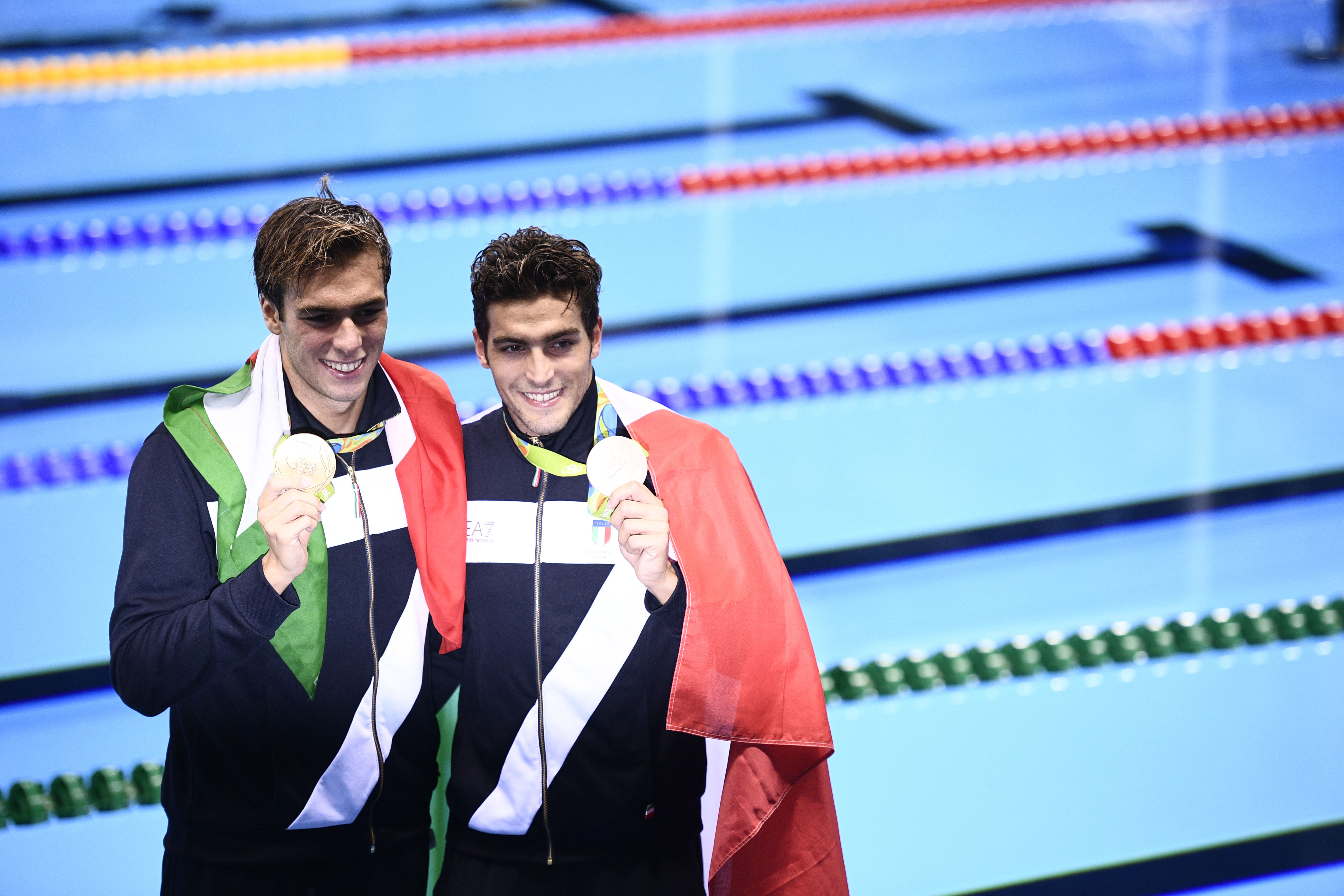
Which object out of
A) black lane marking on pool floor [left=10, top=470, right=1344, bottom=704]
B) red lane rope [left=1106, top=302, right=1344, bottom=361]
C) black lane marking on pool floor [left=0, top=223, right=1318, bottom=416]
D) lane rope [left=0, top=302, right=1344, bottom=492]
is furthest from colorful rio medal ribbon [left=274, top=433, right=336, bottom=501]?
red lane rope [left=1106, top=302, right=1344, bottom=361]

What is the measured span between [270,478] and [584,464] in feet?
1.15

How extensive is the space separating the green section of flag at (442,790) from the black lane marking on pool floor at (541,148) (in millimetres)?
4537

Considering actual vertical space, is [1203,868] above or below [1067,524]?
below

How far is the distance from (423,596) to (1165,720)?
2017 millimetres

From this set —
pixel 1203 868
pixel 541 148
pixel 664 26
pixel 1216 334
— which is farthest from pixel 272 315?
pixel 664 26

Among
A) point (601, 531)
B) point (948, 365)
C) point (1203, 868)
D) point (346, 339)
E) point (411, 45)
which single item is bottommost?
point (1203, 868)

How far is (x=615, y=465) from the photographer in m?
1.57

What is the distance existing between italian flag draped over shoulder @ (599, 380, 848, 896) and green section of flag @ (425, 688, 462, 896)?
0.30 meters

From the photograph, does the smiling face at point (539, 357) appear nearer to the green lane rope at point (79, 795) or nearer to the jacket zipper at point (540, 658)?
the jacket zipper at point (540, 658)

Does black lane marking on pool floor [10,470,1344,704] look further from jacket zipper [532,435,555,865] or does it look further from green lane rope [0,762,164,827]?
jacket zipper [532,435,555,865]

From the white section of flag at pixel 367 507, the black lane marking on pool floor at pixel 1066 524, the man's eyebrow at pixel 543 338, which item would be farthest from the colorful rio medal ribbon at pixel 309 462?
the black lane marking on pool floor at pixel 1066 524

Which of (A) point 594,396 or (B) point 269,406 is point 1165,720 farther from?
(B) point 269,406

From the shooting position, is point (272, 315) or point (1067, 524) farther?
point (1067, 524)

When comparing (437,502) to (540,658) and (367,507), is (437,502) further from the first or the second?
(540,658)
